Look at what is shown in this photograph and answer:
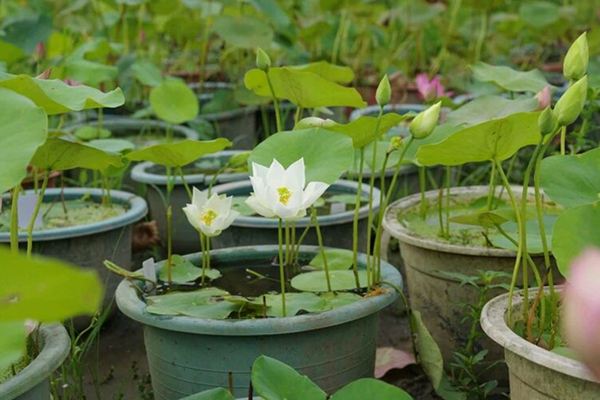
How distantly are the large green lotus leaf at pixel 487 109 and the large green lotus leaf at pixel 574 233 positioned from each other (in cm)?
45

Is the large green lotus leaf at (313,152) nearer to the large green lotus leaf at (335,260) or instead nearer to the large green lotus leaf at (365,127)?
the large green lotus leaf at (365,127)

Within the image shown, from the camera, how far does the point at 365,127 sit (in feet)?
4.94

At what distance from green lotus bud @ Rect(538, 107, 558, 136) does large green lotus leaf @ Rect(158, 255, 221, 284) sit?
2.06ft

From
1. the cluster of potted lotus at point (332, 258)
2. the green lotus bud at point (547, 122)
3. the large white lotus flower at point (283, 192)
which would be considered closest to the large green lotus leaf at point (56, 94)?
the cluster of potted lotus at point (332, 258)

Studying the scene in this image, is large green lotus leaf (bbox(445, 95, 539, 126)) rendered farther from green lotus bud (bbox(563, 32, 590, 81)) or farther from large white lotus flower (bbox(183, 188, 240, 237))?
large white lotus flower (bbox(183, 188, 240, 237))

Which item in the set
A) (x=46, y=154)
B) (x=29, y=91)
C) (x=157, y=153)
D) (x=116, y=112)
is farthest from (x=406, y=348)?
(x=116, y=112)

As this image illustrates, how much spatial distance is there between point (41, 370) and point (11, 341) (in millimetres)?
255

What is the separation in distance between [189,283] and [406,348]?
0.65 meters

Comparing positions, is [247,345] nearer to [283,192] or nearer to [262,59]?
[283,192]

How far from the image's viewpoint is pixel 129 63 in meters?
3.22

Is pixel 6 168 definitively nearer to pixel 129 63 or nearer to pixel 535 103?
pixel 535 103

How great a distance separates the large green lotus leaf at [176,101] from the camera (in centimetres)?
252

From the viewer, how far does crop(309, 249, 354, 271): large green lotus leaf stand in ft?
5.22

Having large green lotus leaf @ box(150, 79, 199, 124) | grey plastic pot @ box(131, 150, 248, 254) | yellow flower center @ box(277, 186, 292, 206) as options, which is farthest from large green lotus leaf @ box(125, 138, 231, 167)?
large green lotus leaf @ box(150, 79, 199, 124)
